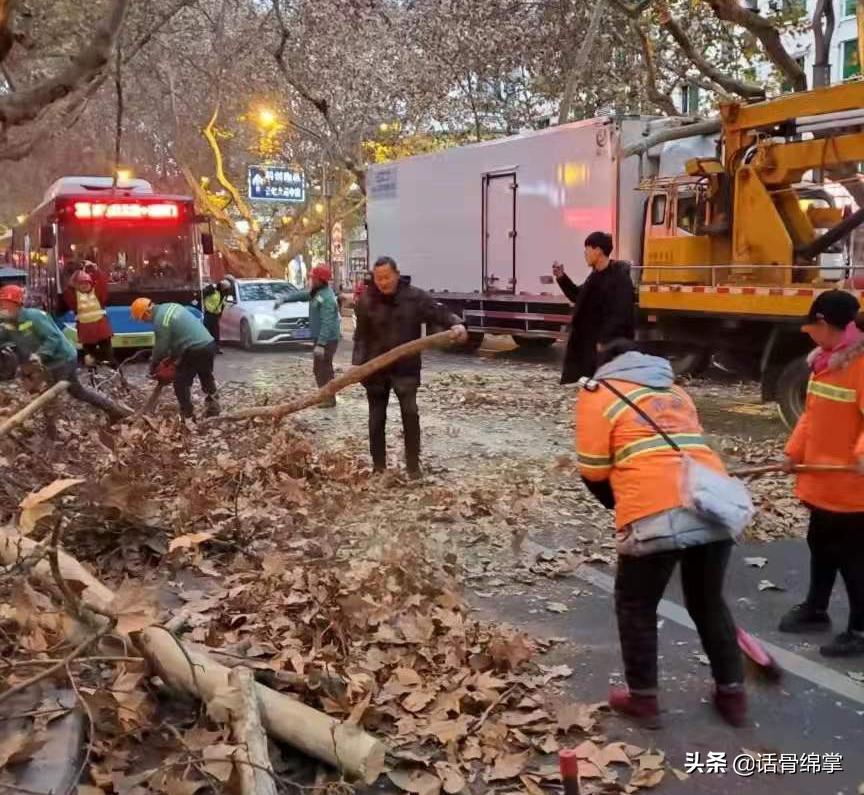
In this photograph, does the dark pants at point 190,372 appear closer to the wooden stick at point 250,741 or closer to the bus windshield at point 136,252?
the wooden stick at point 250,741

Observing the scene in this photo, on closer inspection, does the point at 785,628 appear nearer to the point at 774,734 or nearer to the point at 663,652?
the point at 663,652

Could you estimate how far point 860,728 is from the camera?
12.5ft

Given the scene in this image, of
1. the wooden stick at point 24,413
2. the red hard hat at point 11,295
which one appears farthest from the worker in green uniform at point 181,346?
the wooden stick at point 24,413

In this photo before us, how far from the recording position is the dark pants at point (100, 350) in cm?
1351

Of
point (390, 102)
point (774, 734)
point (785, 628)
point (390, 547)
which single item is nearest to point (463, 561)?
point (390, 547)

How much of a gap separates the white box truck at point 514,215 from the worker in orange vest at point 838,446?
1028cm

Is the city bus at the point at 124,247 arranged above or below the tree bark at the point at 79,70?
below

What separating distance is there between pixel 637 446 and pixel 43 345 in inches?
278

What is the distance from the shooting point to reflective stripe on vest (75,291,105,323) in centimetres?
1335

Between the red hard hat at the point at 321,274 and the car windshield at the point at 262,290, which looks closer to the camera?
the red hard hat at the point at 321,274

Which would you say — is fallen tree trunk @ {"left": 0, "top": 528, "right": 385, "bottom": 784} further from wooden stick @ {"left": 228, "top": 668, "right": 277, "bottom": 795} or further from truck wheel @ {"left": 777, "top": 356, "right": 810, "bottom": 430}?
truck wheel @ {"left": 777, "top": 356, "right": 810, "bottom": 430}

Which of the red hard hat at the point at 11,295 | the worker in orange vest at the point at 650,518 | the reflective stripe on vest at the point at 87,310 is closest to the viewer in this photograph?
the worker in orange vest at the point at 650,518

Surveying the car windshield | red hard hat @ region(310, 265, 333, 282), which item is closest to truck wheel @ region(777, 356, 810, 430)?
red hard hat @ region(310, 265, 333, 282)

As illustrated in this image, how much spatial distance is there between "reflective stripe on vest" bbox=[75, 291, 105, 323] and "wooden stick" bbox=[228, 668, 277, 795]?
10.8 meters
